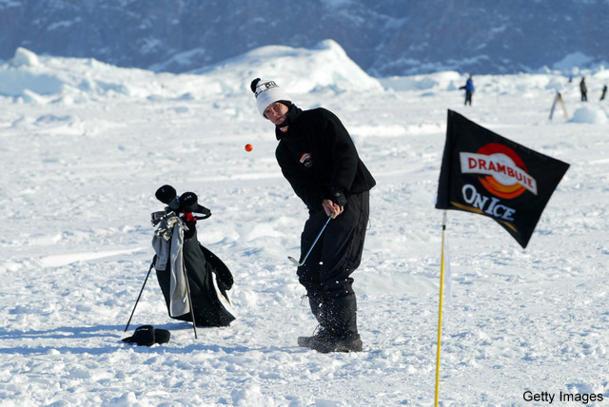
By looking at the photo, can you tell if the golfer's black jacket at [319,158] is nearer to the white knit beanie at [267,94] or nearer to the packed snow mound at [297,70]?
the white knit beanie at [267,94]

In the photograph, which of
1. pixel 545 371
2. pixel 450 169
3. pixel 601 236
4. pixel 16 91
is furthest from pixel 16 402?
pixel 16 91

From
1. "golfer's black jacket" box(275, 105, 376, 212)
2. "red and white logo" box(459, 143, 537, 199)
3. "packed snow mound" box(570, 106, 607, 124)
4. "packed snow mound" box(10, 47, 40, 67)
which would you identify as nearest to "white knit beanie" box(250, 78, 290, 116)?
"golfer's black jacket" box(275, 105, 376, 212)

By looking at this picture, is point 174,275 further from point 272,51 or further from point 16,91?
point 272,51

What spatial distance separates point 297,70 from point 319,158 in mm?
59528

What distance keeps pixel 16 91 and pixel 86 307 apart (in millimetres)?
47450

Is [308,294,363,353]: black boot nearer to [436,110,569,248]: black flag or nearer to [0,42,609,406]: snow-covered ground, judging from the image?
[0,42,609,406]: snow-covered ground

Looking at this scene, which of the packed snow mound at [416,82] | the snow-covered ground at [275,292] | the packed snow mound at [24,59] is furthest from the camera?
the packed snow mound at [416,82]

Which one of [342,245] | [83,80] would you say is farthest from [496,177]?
[83,80]

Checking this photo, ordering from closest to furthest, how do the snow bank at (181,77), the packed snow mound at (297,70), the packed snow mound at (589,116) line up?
the packed snow mound at (589,116), the snow bank at (181,77), the packed snow mound at (297,70)

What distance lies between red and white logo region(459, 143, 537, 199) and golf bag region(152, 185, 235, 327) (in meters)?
1.76

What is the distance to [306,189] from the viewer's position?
4.23 metres

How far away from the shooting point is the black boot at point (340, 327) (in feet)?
13.8

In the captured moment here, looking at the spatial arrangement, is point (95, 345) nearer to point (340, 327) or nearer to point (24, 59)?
point (340, 327)

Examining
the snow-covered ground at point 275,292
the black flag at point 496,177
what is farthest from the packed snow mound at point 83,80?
the black flag at point 496,177
